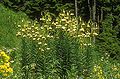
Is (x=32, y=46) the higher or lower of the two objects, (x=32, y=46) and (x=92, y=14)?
the higher

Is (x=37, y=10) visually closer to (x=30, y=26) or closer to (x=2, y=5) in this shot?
(x=2, y=5)

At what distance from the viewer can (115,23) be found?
87.0 ft

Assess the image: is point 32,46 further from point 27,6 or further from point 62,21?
point 27,6

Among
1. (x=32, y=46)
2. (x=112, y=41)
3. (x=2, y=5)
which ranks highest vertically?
(x=32, y=46)

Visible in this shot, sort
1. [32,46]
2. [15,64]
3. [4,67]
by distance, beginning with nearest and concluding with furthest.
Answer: [4,67] → [32,46] → [15,64]

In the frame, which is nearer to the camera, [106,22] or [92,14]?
[106,22]

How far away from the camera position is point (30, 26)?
1268cm

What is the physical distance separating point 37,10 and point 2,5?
8.14 ft

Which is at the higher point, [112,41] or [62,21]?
[62,21]

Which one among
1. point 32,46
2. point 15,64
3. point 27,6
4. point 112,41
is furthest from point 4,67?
point 27,6

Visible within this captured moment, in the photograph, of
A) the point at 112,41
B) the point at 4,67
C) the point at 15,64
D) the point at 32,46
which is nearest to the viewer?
the point at 4,67

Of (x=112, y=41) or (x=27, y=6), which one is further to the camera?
(x=27, y=6)

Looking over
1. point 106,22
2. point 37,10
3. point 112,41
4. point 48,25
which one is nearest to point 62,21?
point 48,25

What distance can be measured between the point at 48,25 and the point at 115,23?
14.4 metres
